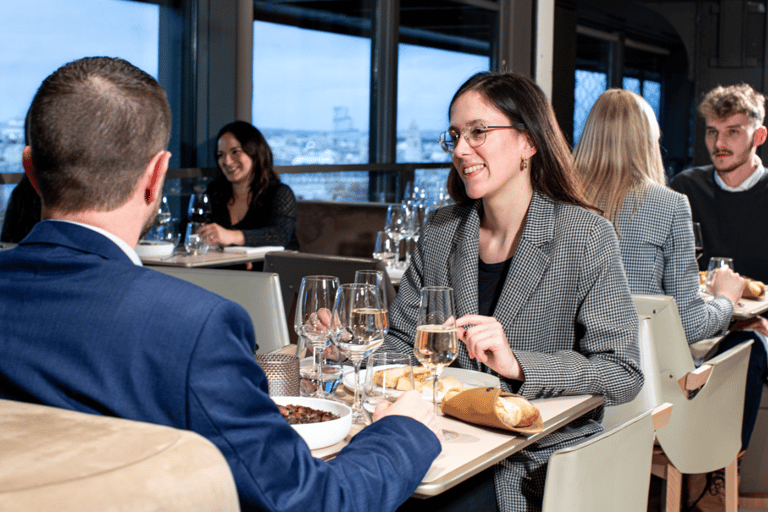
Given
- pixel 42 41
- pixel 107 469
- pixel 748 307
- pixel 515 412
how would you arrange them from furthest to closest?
1. pixel 42 41
2. pixel 748 307
3. pixel 515 412
4. pixel 107 469

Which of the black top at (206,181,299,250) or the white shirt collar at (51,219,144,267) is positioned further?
the black top at (206,181,299,250)

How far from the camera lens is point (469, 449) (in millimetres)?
1347

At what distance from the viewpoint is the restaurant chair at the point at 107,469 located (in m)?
0.48

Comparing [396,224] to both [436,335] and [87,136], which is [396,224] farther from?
[87,136]

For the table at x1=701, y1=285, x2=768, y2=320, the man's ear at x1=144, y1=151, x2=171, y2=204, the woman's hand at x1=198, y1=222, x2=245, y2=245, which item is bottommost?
the table at x1=701, y1=285, x2=768, y2=320

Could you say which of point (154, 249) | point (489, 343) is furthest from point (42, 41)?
point (489, 343)

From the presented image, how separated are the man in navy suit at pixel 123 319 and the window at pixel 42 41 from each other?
4.08 metres

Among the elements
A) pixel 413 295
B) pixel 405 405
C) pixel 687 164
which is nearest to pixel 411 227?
pixel 413 295

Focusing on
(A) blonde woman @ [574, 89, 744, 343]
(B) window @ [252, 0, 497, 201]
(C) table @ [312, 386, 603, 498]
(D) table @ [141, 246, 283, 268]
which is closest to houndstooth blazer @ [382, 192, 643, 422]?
(C) table @ [312, 386, 603, 498]

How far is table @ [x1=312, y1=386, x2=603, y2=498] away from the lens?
1.21 meters

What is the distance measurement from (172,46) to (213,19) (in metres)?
0.39

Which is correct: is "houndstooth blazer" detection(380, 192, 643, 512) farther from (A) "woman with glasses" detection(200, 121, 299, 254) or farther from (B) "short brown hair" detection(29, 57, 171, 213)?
(A) "woman with glasses" detection(200, 121, 299, 254)

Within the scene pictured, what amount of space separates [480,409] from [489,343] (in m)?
0.21

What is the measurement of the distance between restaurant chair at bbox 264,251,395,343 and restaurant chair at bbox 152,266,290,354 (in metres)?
0.26
